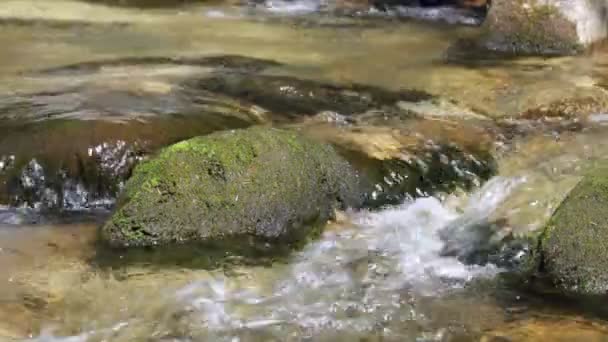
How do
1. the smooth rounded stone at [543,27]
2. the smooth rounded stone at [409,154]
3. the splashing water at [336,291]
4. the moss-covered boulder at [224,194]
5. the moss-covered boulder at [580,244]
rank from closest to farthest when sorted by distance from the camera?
the splashing water at [336,291] < the moss-covered boulder at [580,244] < the moss-covered boulder at [224,194] < the smooth rounded stone at [409,154] < the smooth rounded stone at [543,27]

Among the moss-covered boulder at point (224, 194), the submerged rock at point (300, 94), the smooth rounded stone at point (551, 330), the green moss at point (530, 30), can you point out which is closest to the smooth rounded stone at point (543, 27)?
the green moss at point (530, 30)

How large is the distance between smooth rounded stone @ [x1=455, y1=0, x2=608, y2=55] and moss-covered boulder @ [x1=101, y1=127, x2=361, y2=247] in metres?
5.09

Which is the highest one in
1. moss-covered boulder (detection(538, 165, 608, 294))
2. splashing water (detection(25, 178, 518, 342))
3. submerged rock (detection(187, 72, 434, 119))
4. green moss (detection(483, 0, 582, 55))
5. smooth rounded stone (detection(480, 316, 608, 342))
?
green moss (detection(483, 0, 582, 55))

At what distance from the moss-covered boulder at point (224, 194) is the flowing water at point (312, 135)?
0.70 ft

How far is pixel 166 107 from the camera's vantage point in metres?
6.23

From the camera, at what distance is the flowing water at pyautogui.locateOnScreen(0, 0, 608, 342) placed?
4.10 metres

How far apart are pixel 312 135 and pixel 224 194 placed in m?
1.35

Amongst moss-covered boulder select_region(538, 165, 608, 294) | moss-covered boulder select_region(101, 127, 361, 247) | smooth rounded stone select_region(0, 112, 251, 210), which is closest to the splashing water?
moss-covered boulder select_region(101, 127, 361, 247)

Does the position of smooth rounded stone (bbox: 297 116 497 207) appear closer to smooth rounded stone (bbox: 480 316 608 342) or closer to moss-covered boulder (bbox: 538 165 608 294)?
moss-covered boulder (bbox: 538 165 608 294)

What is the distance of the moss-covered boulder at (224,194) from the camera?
4.84m

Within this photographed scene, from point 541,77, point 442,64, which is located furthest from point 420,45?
point 541,77

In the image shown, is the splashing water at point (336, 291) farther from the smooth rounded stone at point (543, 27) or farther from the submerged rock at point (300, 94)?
the smooth rounded stone at point (543, 27)

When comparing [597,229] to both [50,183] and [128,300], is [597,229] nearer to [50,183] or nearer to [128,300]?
[128,300]

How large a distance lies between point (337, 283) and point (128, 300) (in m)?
1.10
